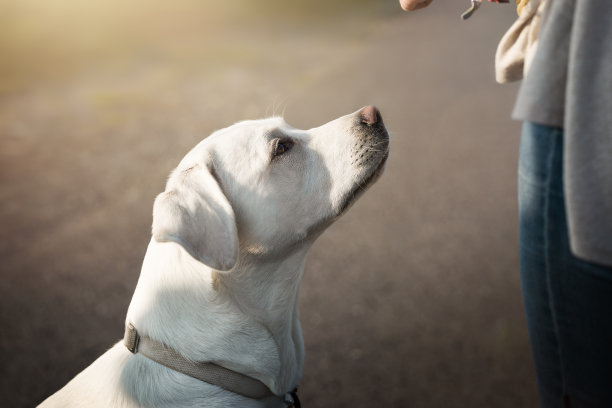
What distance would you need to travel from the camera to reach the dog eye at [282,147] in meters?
1.86

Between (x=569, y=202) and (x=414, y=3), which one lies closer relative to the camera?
(x=569, y=202)

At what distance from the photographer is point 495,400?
281 cm

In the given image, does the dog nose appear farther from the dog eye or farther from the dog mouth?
the dog eye

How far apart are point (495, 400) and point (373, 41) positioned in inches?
232

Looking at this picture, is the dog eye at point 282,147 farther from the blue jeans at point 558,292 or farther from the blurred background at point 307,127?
the blurred background at point 307,127

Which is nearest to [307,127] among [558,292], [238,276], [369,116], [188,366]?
[369,116]

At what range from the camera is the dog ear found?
148cm

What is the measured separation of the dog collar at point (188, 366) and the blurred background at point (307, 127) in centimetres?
133

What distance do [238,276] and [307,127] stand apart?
152 inches

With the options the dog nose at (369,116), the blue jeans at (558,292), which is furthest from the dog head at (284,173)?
the blue jeans at (558,292)

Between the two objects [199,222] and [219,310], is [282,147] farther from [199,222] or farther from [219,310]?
[219,310]

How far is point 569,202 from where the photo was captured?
3.53ft

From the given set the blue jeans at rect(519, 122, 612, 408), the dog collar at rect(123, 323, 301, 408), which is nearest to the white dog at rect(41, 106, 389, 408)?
the dog collar at rect(123, 323, 301, 408)

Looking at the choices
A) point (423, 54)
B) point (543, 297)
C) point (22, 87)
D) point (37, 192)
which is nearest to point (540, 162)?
point (543, 297)
